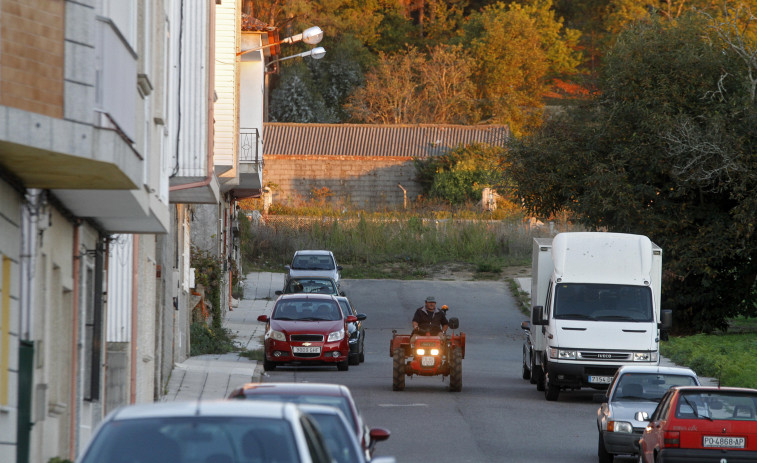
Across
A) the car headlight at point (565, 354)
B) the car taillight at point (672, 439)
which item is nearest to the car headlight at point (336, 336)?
the car headlight at point (565, 354)

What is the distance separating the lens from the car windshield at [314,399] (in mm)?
10695

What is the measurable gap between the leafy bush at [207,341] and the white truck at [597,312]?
870 cm

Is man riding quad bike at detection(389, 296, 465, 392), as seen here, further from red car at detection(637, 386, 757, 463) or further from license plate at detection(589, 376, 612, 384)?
red car at detection(637, 386, 757, 463)

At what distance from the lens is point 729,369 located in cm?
2464

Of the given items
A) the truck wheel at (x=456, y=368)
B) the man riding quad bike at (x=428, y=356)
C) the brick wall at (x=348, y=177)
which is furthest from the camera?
the brick wall at (x=348, y=177)

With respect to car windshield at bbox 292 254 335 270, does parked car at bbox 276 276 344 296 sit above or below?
below

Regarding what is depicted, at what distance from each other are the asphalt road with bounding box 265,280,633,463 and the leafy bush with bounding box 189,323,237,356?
256cm

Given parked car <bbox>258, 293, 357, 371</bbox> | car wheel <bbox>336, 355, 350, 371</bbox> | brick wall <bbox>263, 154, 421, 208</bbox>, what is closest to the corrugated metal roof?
brick wall <bbox>263, 154, 421, 208</bbox>

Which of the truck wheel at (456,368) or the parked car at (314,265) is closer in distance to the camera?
the truck wheel at (456,368)

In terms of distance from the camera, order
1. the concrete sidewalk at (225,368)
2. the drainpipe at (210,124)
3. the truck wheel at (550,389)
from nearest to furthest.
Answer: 1. the drainpipe at (210,124)
2. the concrete sidewalk at (225,368)
3. the truck wheel at (550,389)

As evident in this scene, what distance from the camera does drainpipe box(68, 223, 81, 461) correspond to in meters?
12.7

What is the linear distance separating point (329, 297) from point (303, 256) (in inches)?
569

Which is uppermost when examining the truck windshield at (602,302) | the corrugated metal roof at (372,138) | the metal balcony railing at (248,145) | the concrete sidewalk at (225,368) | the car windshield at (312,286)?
the corrugated metal roof at (372,138)

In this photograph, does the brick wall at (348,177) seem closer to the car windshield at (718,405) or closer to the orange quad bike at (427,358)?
the orange quad bike at (427,358)
